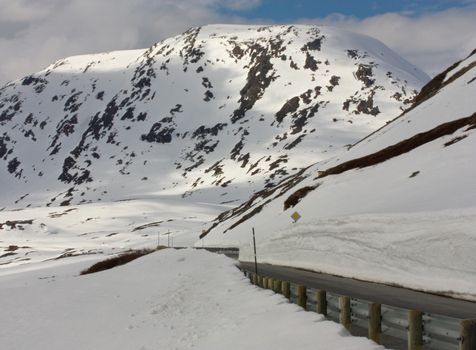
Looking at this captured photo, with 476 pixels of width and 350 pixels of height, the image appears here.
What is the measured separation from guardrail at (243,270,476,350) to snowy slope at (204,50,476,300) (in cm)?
637

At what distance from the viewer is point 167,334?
15961 mm

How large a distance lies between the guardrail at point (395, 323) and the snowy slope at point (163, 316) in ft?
2.21

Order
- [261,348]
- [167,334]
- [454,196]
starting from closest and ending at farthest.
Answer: [261,348] < [167,334] < [454,196]

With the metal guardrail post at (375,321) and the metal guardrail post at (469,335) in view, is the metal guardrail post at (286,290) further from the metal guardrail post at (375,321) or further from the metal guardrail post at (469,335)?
the metal guardrail post at (469,335)

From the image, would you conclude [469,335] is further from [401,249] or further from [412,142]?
[412,142]

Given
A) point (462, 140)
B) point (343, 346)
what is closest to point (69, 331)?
point (343, 346)

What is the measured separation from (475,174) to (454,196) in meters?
2.87

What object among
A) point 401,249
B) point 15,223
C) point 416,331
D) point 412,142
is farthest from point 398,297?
point 15,223

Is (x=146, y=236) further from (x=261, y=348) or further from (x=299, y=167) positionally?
(x=261, y=348)

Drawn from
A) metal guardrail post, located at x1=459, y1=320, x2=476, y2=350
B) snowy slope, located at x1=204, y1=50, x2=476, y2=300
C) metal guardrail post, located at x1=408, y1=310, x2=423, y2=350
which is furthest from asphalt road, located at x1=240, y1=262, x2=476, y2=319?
metal guardrail post, located at x1=459, y1=320, x2=476, y2=350

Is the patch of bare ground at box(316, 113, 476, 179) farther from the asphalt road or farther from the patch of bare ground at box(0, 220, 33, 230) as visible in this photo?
the patch of bare ground at box(0, 220, 33, 230)

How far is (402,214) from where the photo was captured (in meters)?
22.5

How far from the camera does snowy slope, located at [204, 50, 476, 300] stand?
19188mm

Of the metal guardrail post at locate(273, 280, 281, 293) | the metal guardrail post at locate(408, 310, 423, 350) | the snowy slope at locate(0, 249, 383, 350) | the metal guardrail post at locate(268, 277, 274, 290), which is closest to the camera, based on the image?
the metal guardrail post at locate(408, 310, 423, 350)
